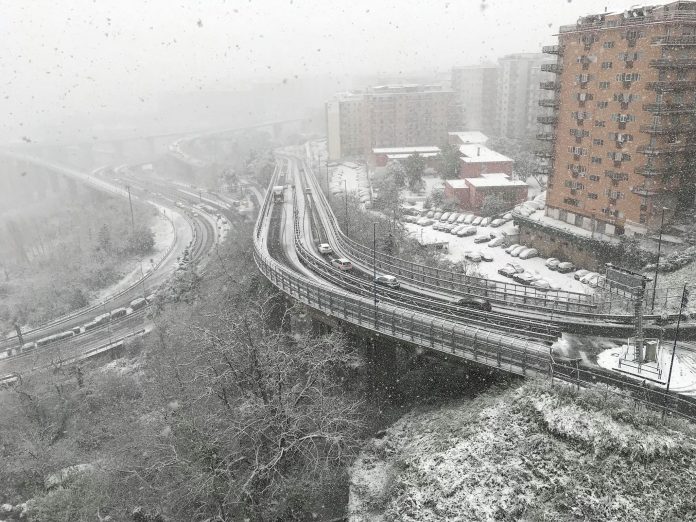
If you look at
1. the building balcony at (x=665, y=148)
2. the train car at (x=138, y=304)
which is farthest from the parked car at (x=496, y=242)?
the train car at (x=138, y=304)

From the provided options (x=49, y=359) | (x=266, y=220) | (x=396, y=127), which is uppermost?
(x=396, y=127)

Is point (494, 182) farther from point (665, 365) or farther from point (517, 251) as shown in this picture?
point (665, 365)

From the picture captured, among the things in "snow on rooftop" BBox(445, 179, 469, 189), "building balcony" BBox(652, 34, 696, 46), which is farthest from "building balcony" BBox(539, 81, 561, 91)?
"snow on rooftop" BBox(445, 179, 469, 189)

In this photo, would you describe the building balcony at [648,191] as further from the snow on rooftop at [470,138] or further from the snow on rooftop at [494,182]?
the snow on rooftop at [470,138]

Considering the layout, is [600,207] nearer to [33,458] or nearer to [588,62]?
[588,62]

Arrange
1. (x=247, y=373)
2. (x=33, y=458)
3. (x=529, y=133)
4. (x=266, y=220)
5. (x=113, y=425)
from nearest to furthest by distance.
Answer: (x=247, y=373) < (x=33, y=458) < (x=113, y=425) < (x=266, y=220) < (x=529, y=133)

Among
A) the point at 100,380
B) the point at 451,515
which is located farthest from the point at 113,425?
the point at 451,515
